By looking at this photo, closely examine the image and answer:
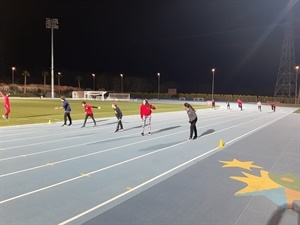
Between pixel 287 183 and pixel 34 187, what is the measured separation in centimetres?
581

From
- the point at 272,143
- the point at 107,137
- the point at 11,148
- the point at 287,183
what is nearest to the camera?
the point at 287,183

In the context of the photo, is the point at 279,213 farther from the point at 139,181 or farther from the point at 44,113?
the point at 44,113

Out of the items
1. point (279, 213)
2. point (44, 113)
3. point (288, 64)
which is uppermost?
point (288, 64)

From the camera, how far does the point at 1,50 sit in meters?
118

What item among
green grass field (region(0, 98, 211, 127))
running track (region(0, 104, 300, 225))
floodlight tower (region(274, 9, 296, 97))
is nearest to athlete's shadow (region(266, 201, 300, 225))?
running track (region(0, 104, 300, 225))

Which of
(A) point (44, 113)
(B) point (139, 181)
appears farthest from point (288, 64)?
(B) point (139, 181)

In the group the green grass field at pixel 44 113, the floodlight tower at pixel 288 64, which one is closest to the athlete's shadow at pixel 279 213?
the green grass field at pixel 44 113

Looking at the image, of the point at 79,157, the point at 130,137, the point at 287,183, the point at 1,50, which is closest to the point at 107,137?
the point at 130,137

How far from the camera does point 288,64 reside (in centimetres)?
6838

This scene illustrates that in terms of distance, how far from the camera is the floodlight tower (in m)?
64.9

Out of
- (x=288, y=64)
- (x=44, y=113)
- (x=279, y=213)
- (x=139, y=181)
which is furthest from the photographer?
(x=288, y=64)

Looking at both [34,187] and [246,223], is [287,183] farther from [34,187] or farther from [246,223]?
[34,187]

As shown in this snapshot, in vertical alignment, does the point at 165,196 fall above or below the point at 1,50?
below

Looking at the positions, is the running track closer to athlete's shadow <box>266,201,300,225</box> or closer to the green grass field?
athlete's shadow <box>266,201,300,225</box>
